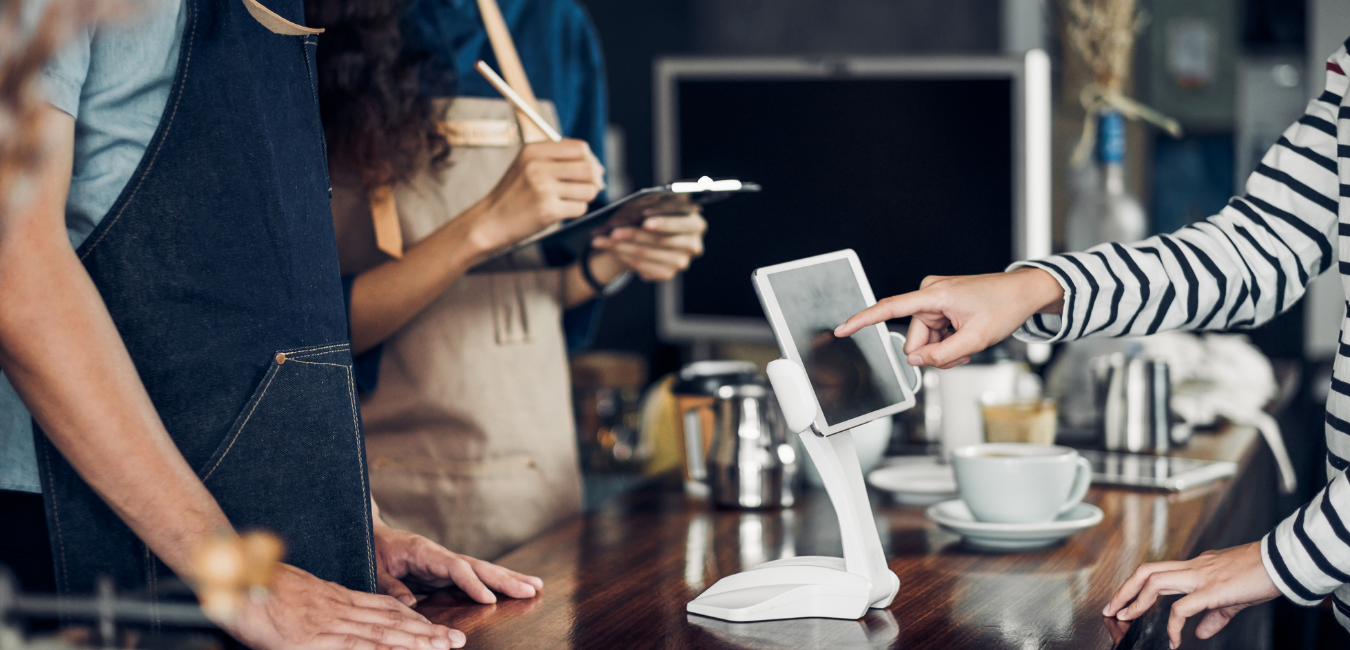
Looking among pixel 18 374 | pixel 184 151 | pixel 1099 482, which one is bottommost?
pixel 1099 482

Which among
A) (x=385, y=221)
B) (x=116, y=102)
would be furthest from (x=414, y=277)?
(x=116, y=102)

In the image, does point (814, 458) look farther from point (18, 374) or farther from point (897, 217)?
point (897, 217)

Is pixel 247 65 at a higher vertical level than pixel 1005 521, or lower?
higher

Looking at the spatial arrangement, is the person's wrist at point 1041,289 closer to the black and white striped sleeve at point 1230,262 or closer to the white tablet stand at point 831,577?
the black and white striped sleeve at point 1230,262

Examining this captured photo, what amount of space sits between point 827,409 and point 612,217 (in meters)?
0.50

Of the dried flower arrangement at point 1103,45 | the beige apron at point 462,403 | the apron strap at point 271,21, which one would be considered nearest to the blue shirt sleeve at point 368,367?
the beige apron at point 462,403

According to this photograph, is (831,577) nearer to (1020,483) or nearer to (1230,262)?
(1020,483)

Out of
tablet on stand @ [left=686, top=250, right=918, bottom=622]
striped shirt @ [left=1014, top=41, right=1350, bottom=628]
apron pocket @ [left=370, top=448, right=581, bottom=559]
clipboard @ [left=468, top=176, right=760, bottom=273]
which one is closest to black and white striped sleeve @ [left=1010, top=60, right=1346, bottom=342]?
striped shirt @ [left=1014, top=41, right=1350, bottom=628]

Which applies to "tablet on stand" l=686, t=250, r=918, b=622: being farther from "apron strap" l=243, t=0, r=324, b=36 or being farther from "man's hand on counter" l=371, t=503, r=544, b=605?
"apron strap" l=243, t=0, r=324, b=36

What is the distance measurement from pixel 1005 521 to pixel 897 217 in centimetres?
69

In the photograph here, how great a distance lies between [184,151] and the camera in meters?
0.81

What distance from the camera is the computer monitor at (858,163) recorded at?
1627 mm

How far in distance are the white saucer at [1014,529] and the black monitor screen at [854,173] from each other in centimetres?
55

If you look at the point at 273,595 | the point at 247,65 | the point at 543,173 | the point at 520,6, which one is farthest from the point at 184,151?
the point at 520,6
